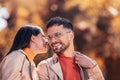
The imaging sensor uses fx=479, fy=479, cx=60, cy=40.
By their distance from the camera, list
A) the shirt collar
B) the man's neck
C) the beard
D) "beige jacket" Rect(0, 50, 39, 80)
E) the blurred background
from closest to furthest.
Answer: "beige jacket" Rect(0, 50, 39, 80)
the shirt collar
the beard
the man's neck
the blurred background

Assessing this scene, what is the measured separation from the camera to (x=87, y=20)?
431 inches

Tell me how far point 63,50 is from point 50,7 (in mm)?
6709

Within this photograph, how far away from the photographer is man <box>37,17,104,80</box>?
4176 millimetres

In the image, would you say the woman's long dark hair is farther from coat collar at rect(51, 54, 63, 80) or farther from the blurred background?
the blurred background

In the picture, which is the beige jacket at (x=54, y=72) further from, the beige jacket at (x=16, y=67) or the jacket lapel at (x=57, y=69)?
the beige jacket at (x=16, y=67)

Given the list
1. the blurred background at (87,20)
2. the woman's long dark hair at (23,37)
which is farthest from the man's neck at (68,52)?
the blurred background at (87,20)

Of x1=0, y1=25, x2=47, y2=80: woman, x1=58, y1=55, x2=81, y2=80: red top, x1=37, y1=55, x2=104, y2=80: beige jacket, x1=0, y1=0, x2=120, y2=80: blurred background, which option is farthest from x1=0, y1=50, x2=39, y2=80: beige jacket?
x1=0, y1=0, x2=120, y2=80: blurred background

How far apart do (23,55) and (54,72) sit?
1.35 feet

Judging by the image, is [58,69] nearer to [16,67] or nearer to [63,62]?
[63,62]

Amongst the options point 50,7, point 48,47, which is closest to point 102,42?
point 50,7

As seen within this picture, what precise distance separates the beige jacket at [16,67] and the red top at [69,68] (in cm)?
39

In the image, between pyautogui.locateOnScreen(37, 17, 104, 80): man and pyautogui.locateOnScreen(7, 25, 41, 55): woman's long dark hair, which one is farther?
pyautogui.locateOnScreen(37, 17, 104, 80): man

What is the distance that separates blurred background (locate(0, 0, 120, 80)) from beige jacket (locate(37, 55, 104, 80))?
20.6 feet

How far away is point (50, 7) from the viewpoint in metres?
10.9
